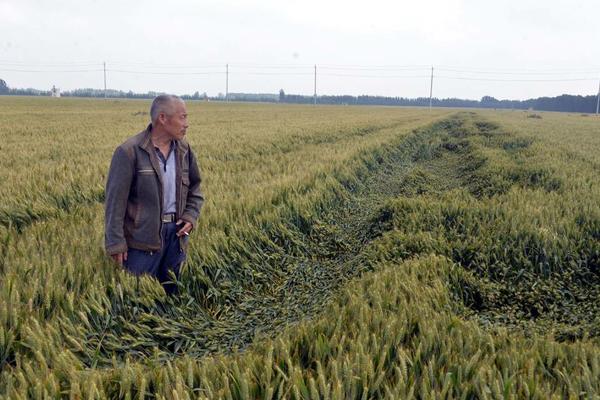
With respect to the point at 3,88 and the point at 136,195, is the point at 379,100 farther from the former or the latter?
the point at 136,195

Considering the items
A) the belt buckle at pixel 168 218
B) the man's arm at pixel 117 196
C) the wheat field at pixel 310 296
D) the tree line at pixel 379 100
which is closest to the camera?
the wheat field at pixel 310 296

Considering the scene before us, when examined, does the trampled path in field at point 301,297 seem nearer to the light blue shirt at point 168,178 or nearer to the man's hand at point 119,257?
the man's hand at point 119,257

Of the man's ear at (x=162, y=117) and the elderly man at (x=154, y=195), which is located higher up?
the man's ear at (x=162, y=117)

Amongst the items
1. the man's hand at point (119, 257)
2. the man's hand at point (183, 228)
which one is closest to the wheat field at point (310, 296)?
the man's hand at point (119, 257)

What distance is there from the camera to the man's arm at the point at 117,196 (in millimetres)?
3025

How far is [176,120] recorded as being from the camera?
3.10 m

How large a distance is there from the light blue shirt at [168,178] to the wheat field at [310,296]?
601mm

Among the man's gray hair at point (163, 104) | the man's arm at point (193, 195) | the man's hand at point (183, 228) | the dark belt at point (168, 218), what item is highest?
the man's gray hair at point (163, 104)

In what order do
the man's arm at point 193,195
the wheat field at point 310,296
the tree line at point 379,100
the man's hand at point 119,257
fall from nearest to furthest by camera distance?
the wheat field at point 310,296 → the man's hand at point 119,257 → the man's arm at point 193,195 → the tree line at point 379,100

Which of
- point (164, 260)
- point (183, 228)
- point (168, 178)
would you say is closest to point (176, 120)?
point (168, 178)

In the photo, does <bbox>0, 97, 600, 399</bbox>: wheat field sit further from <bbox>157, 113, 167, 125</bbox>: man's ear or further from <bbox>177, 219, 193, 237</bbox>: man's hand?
<bbox>157, 113, 167, 125</bbox>: man's ear

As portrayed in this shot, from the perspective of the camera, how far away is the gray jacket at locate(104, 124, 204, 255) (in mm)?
3039

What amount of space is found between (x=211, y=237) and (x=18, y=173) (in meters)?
4.63

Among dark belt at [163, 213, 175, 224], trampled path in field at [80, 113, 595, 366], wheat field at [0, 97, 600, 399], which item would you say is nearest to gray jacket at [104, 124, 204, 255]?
dark belt at [163, 213, 175, 224]
